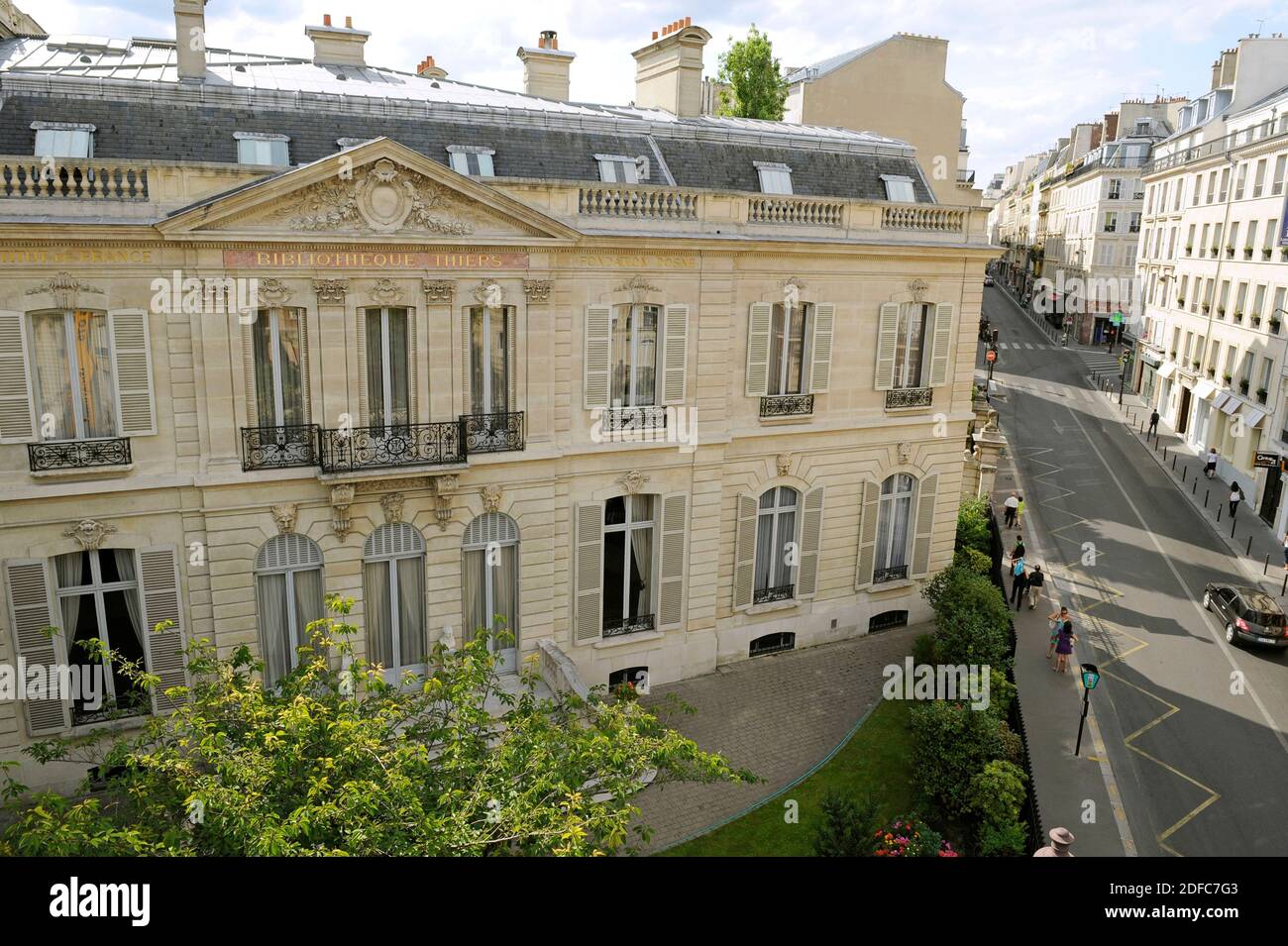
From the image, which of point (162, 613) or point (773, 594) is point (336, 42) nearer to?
point (162, 613)

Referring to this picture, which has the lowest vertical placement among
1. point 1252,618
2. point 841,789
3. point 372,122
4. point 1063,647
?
point 841,789

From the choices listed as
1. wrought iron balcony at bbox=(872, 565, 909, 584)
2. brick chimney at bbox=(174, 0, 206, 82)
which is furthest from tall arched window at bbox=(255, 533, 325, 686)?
wrought iron balcony at bbox=(872, 565, 909, 584)

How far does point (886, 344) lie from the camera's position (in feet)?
80.5

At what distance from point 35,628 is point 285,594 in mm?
4286

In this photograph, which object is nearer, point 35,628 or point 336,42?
point 35,628

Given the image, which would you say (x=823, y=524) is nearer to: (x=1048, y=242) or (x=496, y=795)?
(x=496, y=795)

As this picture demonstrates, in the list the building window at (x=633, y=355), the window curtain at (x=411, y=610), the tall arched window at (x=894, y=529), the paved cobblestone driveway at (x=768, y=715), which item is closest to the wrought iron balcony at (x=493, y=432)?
the building window at (x=633, y=355)

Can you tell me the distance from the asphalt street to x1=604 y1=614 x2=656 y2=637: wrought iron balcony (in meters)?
11.2

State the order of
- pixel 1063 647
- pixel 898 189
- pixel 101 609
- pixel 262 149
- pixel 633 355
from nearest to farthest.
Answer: pixel 101 609 < pixel 262 149 < pixel 633 355 < pixel 1063 647 < pixel 898 189

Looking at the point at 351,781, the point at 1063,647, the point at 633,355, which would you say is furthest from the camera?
the point at 1063,647

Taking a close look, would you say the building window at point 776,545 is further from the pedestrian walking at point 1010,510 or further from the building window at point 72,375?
the pedestrian walking at point 1010,510

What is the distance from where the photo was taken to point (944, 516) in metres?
27.1

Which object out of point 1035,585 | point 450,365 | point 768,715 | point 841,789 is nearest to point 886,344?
point 768,715

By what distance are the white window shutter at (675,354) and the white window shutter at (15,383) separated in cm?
1241
